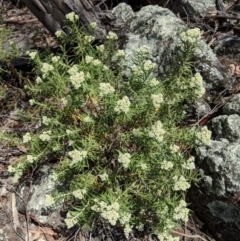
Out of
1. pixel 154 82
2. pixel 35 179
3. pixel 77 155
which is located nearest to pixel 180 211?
pixel 77 155

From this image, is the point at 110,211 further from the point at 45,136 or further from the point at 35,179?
the point at 35,179

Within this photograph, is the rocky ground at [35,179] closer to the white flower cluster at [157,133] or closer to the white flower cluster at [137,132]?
the white flower cluster at [137,132]

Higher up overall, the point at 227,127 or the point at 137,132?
the point at 137,132

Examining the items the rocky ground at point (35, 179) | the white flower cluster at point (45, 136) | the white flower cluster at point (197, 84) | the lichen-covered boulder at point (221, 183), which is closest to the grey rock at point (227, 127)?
the lichen-covered boulder at point (221, 183)

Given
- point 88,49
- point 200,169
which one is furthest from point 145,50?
point 200,169

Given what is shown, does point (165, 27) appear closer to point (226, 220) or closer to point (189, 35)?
point (189, 35)
